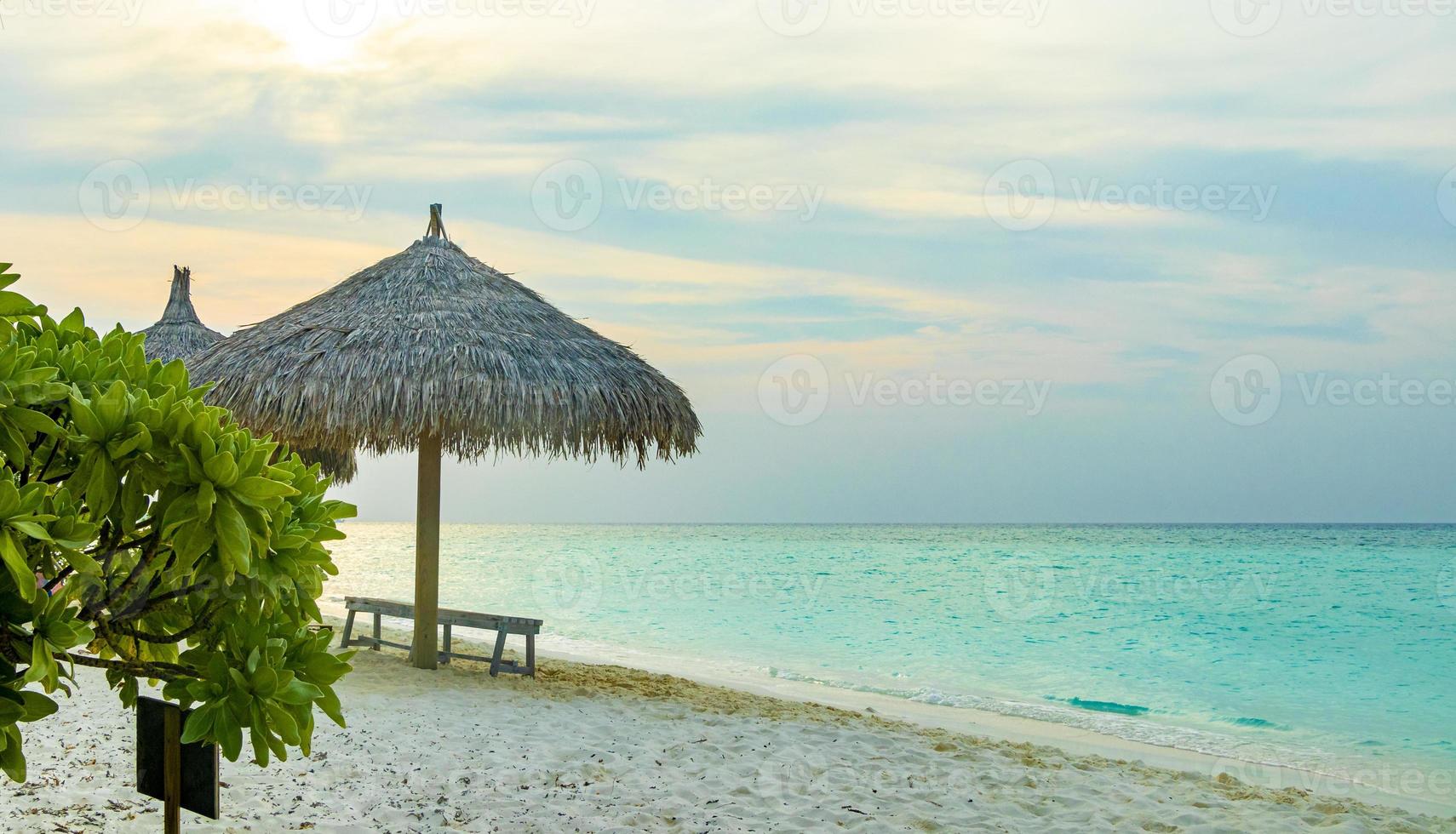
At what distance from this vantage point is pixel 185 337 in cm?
1234

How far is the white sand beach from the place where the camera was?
14.0 ft

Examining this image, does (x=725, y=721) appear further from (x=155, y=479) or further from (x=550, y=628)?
(x=550, y=628)

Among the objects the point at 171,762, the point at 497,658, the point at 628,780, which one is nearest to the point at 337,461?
the point at 497,658

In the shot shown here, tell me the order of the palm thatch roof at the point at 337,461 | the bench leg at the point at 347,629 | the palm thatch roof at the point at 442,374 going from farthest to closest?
the palm thatch roof at the point at 337,461 → the bench leg at the point at 347,629 → the palm thatch roof at the point at 442,374

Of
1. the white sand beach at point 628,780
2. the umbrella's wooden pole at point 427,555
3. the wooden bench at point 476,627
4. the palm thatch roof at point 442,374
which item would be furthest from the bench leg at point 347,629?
the white sand beach at point 628,780

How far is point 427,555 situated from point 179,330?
6.76m

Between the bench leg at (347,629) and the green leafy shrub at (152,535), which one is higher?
the green leafy shrub at (152,535)

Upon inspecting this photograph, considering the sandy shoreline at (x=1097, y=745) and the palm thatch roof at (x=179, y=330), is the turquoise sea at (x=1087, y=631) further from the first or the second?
the palm thatch roof at (x=179, y=330)

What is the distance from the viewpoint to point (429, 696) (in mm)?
6785

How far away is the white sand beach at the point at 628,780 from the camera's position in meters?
4.28

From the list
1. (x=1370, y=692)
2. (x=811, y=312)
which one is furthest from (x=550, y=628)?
(x=1370, y=692)

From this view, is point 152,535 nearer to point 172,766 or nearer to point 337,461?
point 172,766

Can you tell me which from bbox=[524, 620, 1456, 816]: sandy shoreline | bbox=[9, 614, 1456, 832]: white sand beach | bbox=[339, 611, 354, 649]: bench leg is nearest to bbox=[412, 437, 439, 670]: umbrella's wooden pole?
bbox=[9, 614, 1456, 832]: white sand beach

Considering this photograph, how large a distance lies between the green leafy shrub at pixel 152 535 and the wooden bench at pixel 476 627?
550cm
